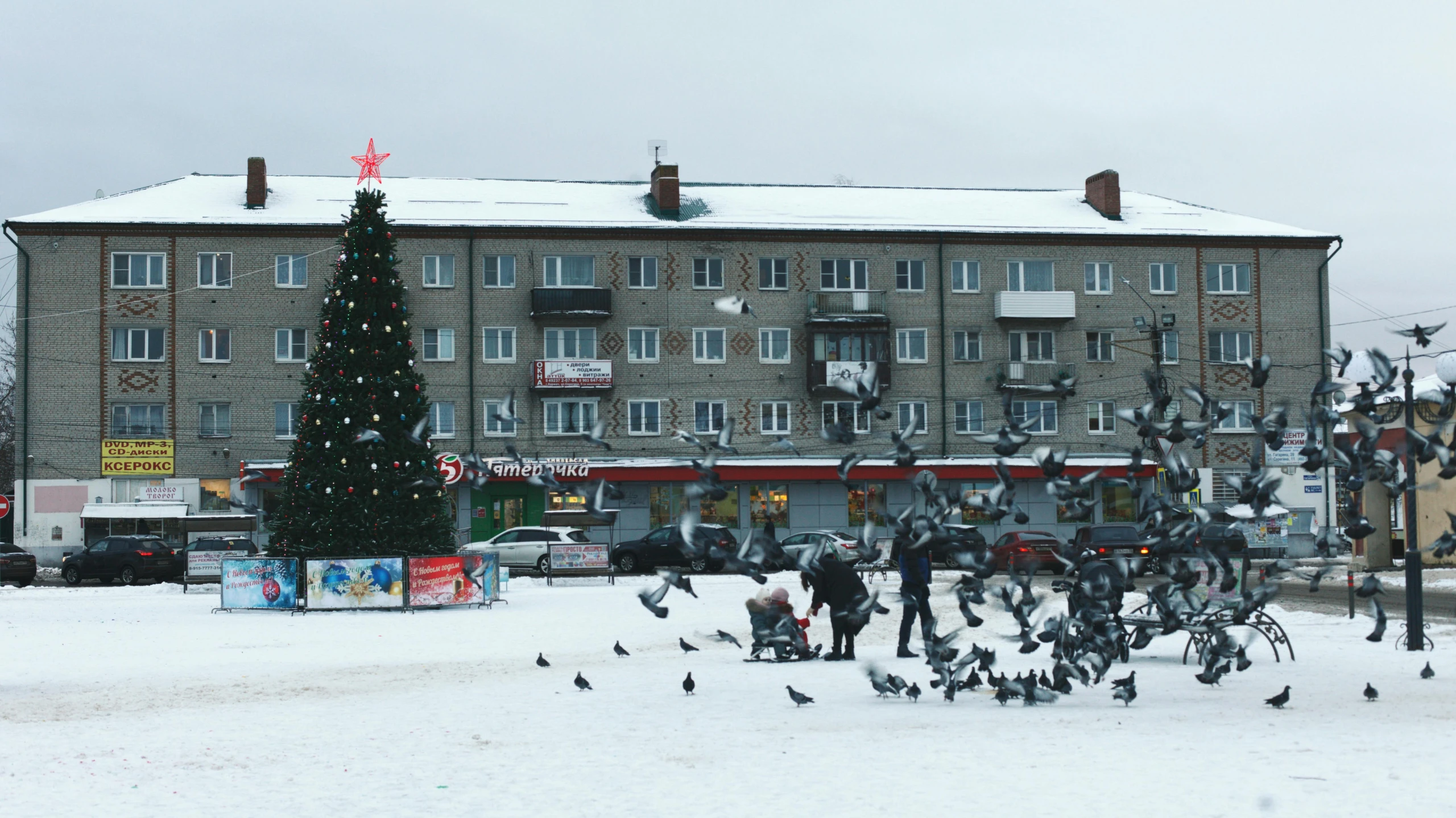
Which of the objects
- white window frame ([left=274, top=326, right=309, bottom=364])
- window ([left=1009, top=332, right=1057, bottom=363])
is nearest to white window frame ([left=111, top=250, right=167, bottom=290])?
white window frame ([left=274, top=326, right=309, bottom=364])

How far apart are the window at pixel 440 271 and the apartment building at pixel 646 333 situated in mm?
84

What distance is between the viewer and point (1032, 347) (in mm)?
Result: 52031

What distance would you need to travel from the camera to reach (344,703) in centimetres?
1291

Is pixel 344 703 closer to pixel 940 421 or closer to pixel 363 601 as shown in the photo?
pixel 363 601

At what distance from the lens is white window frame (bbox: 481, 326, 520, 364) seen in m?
49.2

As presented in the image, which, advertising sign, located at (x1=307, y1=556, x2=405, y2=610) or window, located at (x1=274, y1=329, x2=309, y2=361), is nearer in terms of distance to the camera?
advertising sign, located at (x1=307, y1=556, x2=405, y2=610)

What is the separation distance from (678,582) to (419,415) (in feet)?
55.1

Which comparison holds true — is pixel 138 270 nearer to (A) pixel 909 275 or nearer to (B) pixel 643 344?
(B) pixel 643 344

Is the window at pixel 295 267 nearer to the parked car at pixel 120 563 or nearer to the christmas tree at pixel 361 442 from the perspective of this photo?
the parked car at pixel 120 563

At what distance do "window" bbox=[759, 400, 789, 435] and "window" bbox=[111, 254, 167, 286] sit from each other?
2152 cm

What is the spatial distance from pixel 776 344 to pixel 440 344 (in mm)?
12138

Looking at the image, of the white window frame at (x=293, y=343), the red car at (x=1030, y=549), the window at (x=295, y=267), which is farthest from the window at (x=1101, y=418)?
the window at (x=295, y=267)

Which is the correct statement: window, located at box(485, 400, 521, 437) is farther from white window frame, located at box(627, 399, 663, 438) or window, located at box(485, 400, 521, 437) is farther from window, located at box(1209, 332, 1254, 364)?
window, located at box(1209, 332, 1254, 364)

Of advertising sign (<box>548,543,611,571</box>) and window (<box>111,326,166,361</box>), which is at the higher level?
window (<box>111,326,166,361</box>)
